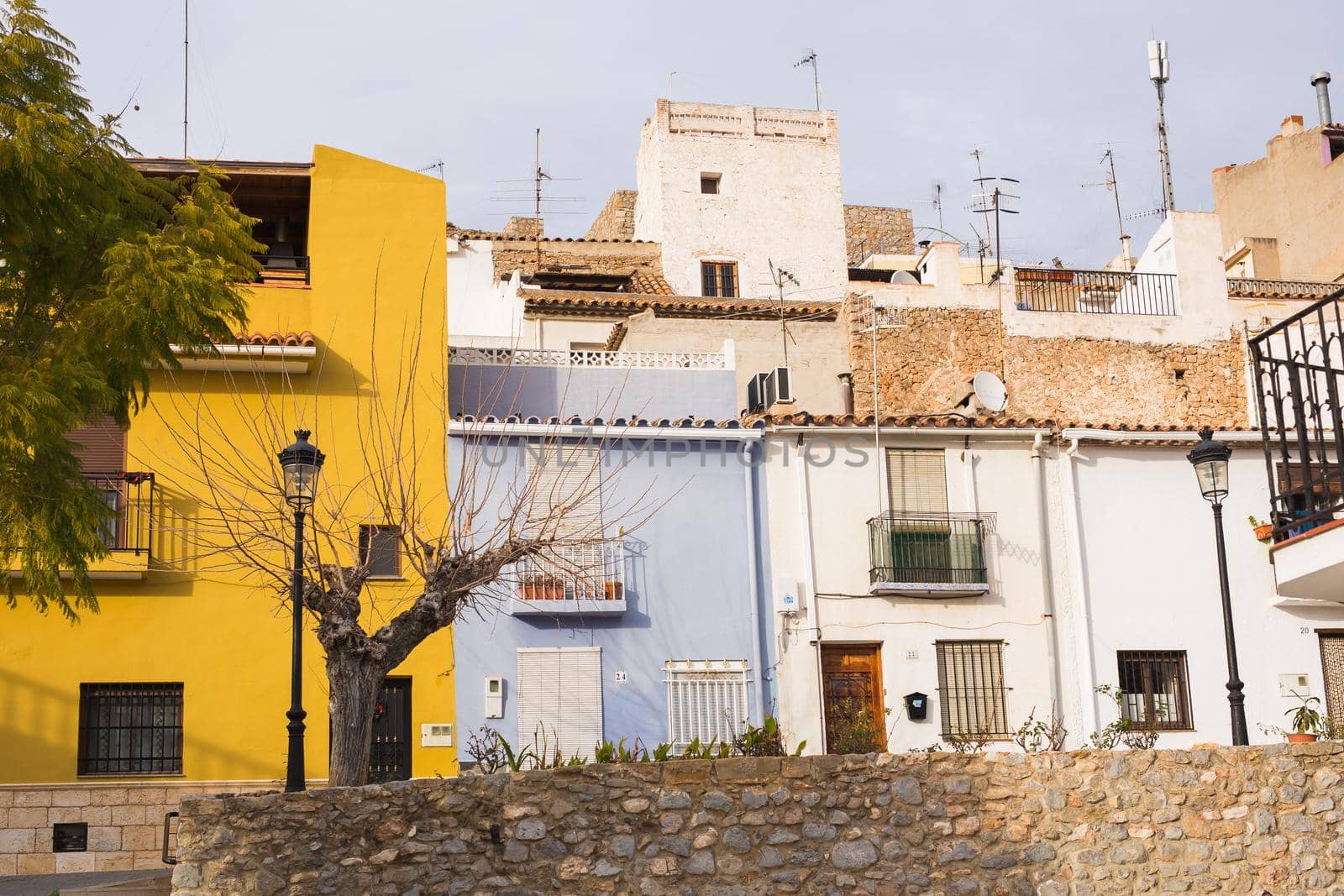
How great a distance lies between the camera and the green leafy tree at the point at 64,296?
12.0 metres

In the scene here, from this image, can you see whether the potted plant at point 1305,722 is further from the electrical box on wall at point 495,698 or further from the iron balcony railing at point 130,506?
the iron balcony railing at point 130,506

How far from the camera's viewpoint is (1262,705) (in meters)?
20.6

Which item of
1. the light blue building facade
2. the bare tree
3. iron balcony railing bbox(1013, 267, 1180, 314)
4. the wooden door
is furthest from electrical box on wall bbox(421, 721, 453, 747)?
iron balcony railing bbox(1013, 267, 1180, 314)

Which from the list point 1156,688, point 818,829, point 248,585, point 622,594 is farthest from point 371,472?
point 1156,688

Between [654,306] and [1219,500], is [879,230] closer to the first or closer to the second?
[654,306]

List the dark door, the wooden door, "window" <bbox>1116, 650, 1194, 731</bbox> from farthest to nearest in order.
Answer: "window" <bbox>1116, 650, 1194, 731</bbox> → the wooden door → the dark door

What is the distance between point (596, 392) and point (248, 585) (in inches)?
215

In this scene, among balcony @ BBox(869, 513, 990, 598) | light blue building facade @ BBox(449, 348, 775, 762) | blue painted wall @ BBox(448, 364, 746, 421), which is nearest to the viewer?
→ light blue building facade @ BBox(449, 348, 775, 762)

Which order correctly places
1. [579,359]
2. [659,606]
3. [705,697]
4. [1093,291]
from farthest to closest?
[1093,291], [579,359], [659,606], [705,697]

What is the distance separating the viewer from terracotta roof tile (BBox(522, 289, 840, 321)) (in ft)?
86.7

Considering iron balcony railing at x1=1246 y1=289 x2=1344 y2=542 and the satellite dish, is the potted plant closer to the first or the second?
iron balcony railing at x1=1246 y1=289 x2=1344 y2=542

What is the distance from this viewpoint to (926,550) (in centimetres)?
2061

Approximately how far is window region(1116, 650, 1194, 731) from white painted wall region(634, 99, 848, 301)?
13607 mm

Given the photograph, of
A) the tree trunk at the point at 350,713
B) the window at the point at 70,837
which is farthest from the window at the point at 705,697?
the tree trunk at the point at 350,713
